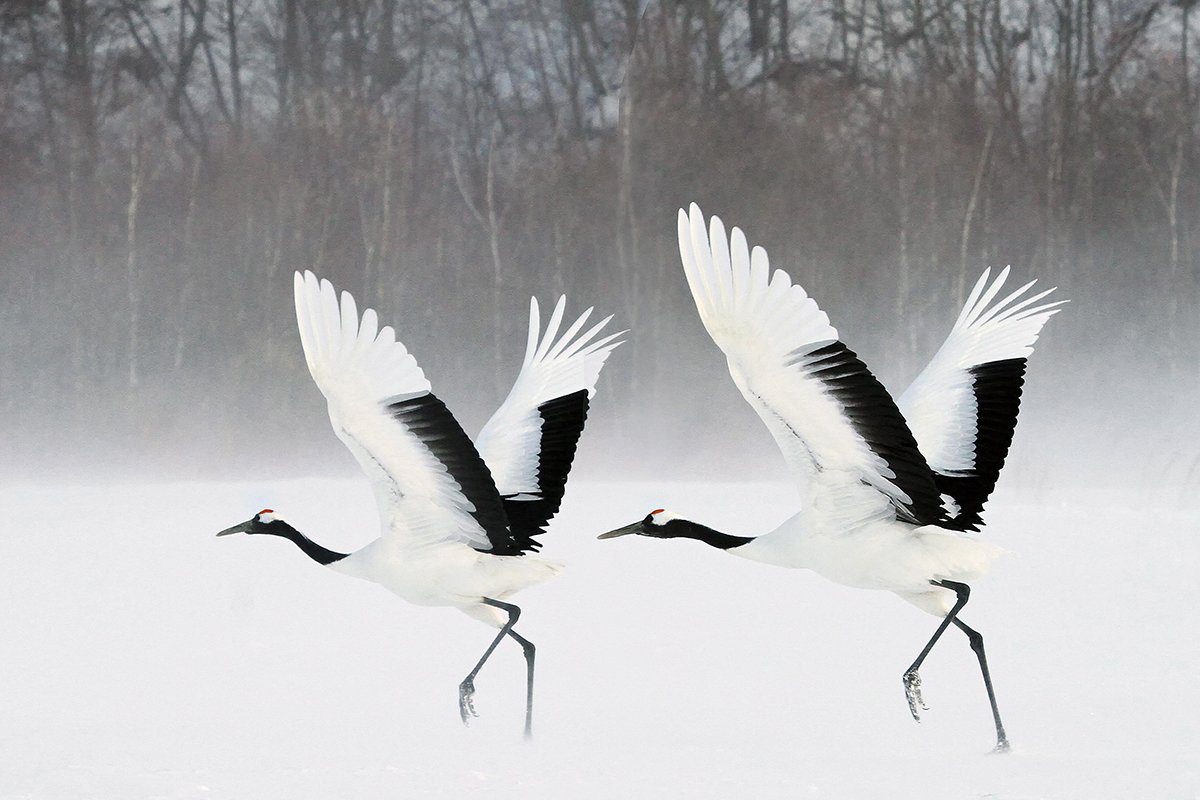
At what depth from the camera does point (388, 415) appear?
169 inches

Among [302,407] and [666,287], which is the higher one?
[666,287]

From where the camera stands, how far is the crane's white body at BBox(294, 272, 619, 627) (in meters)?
4.23

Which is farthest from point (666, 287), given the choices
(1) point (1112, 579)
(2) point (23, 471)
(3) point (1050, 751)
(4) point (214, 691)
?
(3) point (1050, 751)

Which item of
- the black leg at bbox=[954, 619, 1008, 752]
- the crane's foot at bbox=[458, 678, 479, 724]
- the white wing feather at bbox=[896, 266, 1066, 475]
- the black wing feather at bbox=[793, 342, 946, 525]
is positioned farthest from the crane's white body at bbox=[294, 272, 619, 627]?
the black leg at bbox=[954, 619, 1008, 752]

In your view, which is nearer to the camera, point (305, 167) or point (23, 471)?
point (23, 471)

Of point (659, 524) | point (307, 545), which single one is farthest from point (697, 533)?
point (307, 545)

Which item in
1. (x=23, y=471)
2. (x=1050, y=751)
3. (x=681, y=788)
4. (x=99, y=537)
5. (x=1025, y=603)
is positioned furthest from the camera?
(x=23, y=471)

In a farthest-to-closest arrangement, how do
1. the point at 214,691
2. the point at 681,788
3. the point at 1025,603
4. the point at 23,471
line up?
the point at 23,471
the point at 1025,603
the point at 214,691
the point at 681,788

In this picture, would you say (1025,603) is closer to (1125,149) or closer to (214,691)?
(214,691)

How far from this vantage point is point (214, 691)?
5.82 metres

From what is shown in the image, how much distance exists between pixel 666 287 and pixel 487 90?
2172 mm

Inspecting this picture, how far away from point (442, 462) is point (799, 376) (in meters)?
1.06

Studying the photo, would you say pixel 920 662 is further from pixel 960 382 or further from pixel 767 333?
pixel 767 333

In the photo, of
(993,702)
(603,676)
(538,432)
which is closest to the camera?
(993,702)
